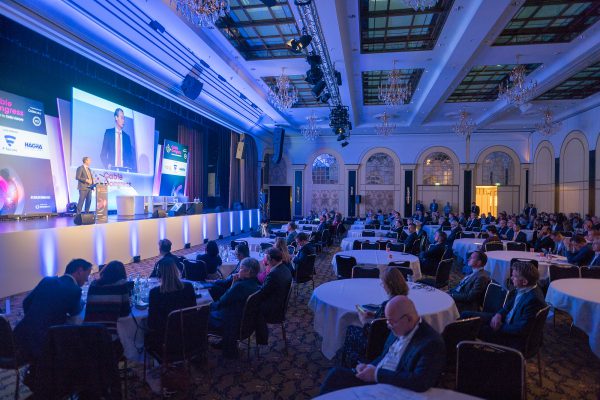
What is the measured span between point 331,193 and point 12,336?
18556mm

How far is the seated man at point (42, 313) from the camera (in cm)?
270

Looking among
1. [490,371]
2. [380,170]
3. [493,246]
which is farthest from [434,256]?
[380,170]

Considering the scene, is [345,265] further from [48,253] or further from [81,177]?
[81,177]

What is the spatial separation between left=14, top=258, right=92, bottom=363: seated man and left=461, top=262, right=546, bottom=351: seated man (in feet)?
11.7

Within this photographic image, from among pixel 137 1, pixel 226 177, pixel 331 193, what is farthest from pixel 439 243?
pixel 331 193

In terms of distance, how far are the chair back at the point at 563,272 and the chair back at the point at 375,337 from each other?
3.53 metres

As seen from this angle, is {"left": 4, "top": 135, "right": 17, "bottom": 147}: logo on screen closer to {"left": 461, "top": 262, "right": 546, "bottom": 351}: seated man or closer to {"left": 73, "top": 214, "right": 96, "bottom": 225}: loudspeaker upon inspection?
{"left": 73, "top": 214, "right": 96, "bottom": 225}: loudspeaker

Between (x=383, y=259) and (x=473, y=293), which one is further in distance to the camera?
(x=383, y=259)

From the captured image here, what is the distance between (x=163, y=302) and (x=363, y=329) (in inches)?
64.8

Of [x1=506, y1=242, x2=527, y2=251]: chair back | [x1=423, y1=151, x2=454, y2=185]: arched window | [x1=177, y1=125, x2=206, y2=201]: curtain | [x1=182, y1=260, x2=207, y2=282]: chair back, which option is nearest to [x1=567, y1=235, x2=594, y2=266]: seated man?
[x1=506, y1=242, x2=527, y2=251]: chair back

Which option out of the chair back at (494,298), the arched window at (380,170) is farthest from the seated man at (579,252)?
the arched window at (380,170)

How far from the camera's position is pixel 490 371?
6.97 feet

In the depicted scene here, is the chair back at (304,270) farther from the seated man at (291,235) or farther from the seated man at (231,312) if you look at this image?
the seated man at (231,312)

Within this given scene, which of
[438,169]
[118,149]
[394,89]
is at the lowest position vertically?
[118,149]
